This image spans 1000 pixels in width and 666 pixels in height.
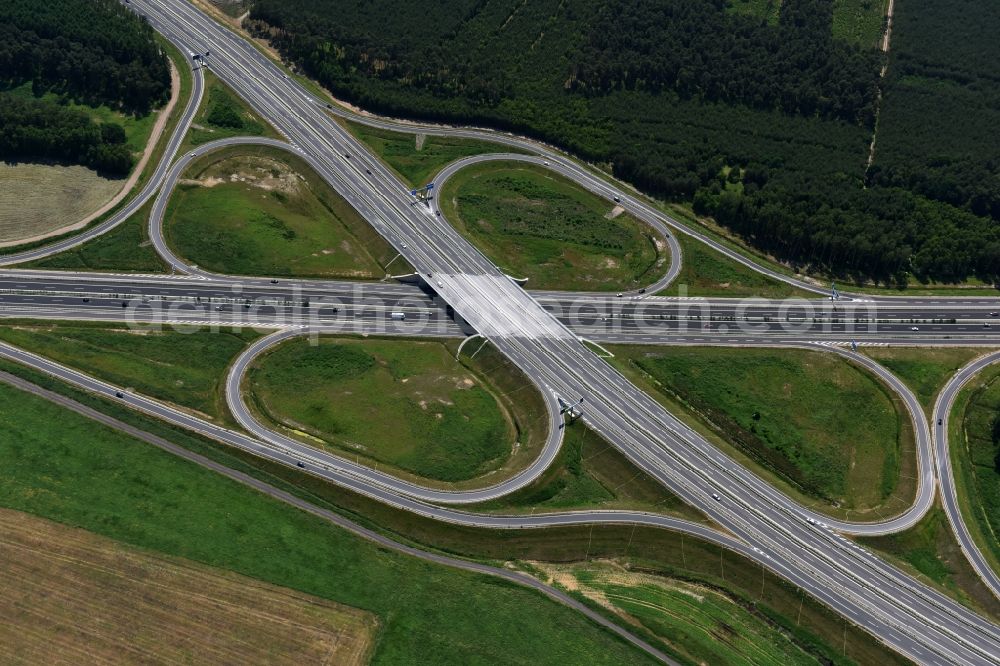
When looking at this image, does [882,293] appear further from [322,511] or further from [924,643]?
[322,511]

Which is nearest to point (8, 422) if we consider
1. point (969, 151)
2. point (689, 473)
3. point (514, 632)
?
point (514, 632)

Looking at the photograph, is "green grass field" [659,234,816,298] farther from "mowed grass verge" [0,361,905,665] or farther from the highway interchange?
"mowed grass verge" [0,361,905,665]

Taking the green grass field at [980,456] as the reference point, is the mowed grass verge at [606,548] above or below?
below

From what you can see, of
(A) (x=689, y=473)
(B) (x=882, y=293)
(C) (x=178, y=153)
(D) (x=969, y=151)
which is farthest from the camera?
(D) (x=969, y=151)

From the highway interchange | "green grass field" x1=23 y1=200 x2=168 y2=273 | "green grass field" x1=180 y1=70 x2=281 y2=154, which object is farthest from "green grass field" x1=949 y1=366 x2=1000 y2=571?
"green grass field" x1=180 y1=70 x2=281 y2=154

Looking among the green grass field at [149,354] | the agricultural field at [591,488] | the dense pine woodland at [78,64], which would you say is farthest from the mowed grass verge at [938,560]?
the dense pine woodland at [78,64]

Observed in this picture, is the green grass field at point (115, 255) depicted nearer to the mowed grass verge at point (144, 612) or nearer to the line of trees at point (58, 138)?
Answer: the line of trees at point (58, 138)
